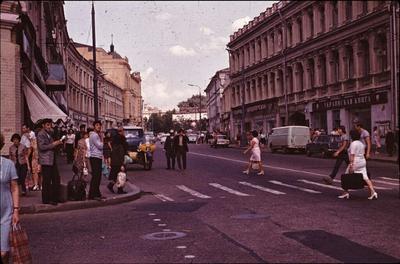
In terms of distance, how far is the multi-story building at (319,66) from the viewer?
34344mm

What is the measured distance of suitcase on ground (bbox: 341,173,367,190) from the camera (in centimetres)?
1253

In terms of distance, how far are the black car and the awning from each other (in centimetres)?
1760

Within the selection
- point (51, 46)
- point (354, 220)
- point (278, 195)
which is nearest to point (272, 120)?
point (51, 46)

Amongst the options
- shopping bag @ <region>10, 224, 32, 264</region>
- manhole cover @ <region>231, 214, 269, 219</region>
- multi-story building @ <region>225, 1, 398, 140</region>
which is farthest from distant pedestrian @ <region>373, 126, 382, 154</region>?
shopping bag @ <region>10, 224, 32, 264</region>

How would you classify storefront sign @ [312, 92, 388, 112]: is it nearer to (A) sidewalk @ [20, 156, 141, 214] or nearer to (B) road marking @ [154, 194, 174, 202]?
(B) road marking @ [154, 194, 174, 202]

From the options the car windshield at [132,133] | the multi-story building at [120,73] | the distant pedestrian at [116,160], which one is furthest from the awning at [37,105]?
the multi-story building at [120,73]

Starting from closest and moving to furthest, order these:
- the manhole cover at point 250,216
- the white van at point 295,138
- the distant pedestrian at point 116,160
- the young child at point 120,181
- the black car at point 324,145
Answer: the manhole cover at point 250,216 < the young child at point 120,181 < the distant pedestrian at point 116,160 < the black car at point 324,145 < the white van at point 295,138

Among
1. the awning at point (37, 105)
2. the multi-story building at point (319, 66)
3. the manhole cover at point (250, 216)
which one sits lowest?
the manhole cover at point (250, 216)

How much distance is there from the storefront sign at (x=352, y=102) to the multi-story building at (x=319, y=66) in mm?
64

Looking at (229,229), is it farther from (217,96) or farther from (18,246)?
(217,96)

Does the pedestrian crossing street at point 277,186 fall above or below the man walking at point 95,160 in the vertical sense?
below

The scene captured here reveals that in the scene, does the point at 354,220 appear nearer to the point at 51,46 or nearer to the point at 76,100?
the point at 51,46

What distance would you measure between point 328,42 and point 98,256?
3697 centimetres

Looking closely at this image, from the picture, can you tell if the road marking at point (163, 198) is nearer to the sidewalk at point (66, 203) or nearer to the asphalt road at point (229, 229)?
the asphalt road at point (229, 229)
